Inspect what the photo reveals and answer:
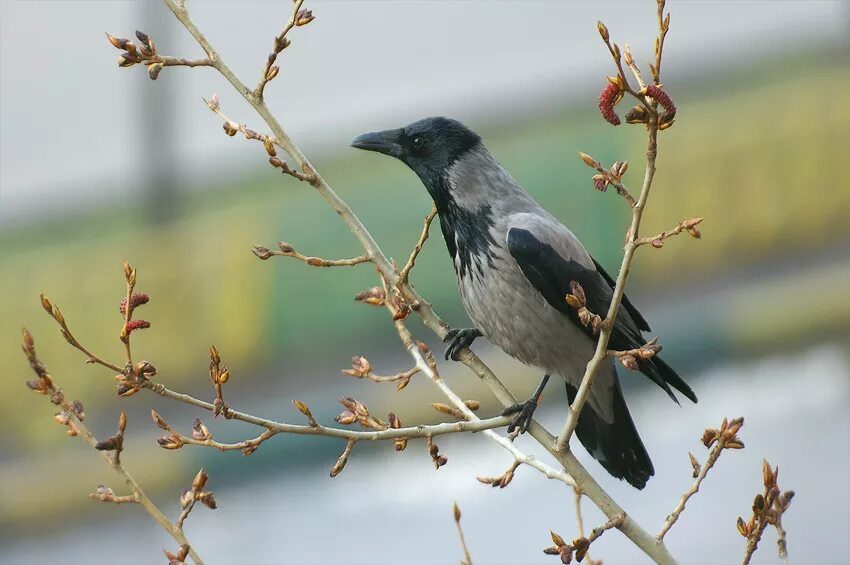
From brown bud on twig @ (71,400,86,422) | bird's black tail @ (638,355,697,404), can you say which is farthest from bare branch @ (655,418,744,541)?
brown bud on twig @ (71,400,86,422)

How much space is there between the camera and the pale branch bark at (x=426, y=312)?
4.48ft

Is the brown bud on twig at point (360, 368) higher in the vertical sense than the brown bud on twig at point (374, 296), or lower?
lower

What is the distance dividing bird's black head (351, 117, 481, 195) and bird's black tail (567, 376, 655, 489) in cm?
52

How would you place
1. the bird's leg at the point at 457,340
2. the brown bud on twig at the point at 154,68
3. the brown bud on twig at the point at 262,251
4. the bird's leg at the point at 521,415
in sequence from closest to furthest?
the brown bud on twig at the point at 154,68 < the brown bud on twig at the point at 262,251 < the bird's leg at the point at 521,415 < the bird's leg at the point at 457,340

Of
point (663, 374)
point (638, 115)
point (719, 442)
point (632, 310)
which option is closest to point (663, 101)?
point (638, 115)

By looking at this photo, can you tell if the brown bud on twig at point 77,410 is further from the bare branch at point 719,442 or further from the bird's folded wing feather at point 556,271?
the bird's folded wing feather at point 556,271

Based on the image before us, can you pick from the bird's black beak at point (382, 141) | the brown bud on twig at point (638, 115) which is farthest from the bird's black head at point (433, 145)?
the brown bud on twig at point (638, 115)

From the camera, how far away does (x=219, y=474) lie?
195 inches

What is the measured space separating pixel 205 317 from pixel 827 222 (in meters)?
2.85

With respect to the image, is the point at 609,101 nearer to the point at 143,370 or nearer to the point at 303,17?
the point at 303,17

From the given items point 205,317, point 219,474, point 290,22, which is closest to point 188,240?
point 205,317

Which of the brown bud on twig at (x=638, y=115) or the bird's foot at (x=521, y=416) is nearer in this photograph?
the brown bud on twig at (x=638, y=115)

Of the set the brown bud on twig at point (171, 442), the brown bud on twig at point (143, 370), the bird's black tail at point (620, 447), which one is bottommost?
the brown bud on twig at point (171, 442)

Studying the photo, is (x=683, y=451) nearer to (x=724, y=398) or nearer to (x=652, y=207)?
(x=724, y=398)
